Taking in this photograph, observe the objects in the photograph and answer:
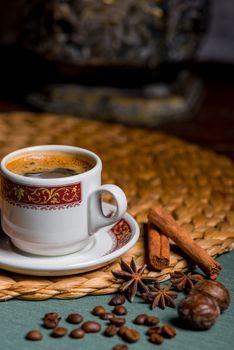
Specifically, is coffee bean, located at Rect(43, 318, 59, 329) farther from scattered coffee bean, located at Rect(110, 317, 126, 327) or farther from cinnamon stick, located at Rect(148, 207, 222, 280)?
cinnamon stick, located at Rect(148, 207, 222, 280)

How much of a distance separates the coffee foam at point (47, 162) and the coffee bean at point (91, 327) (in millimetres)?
213

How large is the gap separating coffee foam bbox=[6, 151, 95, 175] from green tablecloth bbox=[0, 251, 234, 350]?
0.17 metres

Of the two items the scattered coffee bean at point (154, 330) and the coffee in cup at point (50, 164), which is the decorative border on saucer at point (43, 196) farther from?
the scattered coffee bean at point (154, 330)

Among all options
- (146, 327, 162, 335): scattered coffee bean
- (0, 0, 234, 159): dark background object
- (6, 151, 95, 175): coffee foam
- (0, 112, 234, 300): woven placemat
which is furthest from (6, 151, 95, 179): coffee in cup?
(0, 0, 234, 159): dark background object

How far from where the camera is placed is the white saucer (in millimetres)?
893

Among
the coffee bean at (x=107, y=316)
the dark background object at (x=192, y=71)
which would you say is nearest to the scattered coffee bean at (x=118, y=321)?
the coffee bean at (x=107, y=316)

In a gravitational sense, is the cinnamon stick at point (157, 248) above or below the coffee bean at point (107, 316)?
above

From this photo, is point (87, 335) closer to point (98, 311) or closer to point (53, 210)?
point (98, 311)

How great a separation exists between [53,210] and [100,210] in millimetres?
67

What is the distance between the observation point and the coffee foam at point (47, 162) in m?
0.96

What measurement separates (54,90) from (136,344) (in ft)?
3.64

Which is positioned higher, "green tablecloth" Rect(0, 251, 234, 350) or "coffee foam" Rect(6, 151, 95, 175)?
"coffee foam" Rect(6, 151, 95, 175)

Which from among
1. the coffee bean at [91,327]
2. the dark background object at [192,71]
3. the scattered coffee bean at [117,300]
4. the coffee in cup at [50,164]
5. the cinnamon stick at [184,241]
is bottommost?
the dark background object at [192,71]

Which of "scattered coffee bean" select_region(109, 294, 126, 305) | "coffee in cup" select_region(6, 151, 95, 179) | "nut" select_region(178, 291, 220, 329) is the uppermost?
"coffee in cup" select_region(6, 151, 95, 179)
